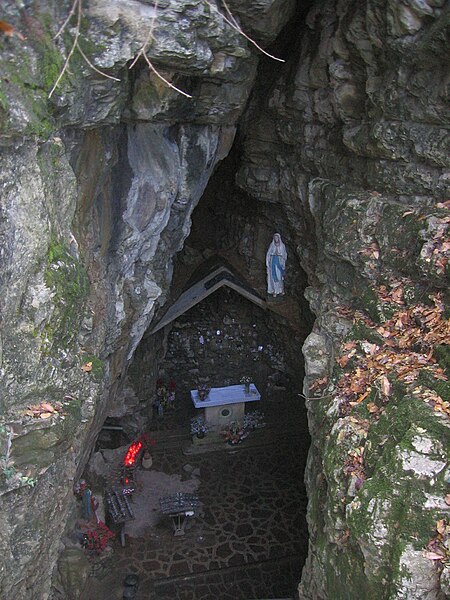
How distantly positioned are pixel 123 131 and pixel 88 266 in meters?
2.19

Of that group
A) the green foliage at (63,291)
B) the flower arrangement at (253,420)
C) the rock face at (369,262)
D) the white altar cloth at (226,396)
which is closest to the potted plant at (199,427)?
the white altar cloth at (226,396)

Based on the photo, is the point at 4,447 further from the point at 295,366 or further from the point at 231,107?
the point at 295,366

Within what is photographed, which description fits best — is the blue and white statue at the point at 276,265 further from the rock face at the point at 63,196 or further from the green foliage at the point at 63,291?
the green foliage at the point at 63,291

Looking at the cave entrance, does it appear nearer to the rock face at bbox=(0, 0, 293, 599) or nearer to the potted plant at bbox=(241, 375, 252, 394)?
the potted plant at bbox=(241, 375, 252, 394)

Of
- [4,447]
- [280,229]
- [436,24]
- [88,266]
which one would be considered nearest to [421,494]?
[4,447]

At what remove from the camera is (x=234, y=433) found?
15016mm

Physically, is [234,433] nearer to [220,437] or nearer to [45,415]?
[220,437]

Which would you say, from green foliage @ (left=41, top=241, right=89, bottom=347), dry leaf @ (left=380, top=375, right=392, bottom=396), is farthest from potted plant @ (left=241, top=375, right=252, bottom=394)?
green foliage @ (left=41, top=241, right=89, bottom=347)

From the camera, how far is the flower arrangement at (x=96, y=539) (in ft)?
37.8

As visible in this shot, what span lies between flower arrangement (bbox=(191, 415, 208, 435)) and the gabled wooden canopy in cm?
261

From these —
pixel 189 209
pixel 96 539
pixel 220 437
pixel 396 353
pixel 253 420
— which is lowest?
pixel 96 539

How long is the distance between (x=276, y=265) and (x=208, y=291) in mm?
1830

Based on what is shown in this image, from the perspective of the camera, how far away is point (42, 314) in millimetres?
6680

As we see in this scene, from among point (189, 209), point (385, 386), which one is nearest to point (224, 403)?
point (189, 209)
